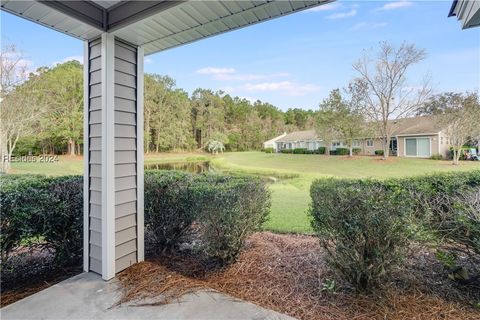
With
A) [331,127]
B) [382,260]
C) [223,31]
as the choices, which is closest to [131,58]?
[223,31]

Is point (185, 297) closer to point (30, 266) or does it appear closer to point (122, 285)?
point (122, 285)

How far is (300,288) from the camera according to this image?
1999 mm

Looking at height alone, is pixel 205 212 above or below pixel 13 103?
below

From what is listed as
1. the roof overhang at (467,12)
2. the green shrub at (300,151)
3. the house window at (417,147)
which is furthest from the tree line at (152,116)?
the house window at (417,147)

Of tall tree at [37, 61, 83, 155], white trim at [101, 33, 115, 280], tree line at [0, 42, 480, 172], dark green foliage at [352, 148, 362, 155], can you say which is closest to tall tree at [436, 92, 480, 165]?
tree line at [0, 42, 480, 172]

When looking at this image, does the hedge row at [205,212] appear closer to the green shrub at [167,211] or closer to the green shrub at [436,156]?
the green shrub at [167,211]

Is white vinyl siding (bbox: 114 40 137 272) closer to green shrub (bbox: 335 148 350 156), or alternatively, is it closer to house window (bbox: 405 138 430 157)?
house window (bbox: 405 138 430 157)

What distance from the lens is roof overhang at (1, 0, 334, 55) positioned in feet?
5.74

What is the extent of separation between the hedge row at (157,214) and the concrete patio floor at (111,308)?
18.7 inches

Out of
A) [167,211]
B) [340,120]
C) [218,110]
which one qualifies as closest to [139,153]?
[167,211]

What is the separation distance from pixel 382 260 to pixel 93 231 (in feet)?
7.92

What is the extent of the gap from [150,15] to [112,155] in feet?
3.91

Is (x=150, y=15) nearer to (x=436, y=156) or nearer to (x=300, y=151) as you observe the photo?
(x=436, y=156)

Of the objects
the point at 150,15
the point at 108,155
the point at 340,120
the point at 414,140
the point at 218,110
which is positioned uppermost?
the point at 218,110
